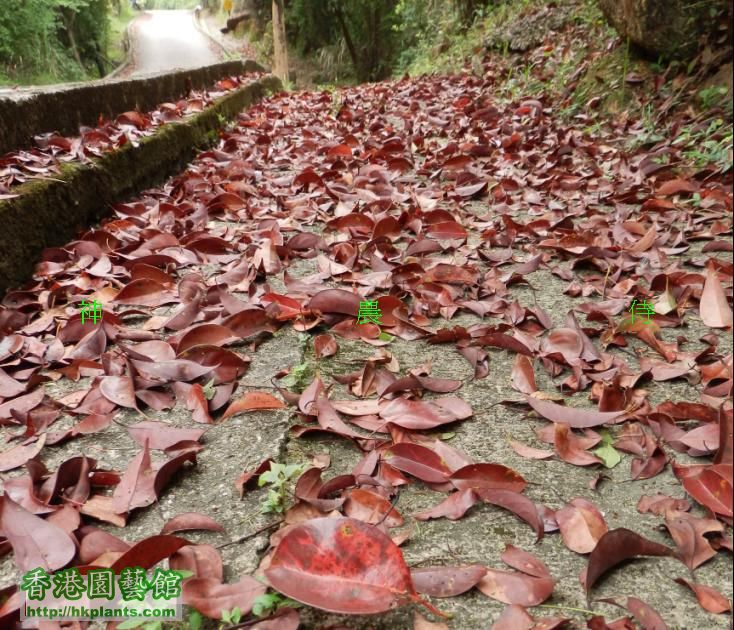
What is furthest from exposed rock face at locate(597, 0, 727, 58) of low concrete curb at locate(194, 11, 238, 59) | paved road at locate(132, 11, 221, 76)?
low concrete curb at locate(194, 11, 238, 59)

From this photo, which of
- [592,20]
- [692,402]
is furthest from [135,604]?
[592,20]

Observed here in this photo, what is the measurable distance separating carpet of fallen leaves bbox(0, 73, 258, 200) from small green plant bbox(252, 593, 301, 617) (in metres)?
1.78

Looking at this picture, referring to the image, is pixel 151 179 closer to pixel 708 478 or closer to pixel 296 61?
pixel 708 478

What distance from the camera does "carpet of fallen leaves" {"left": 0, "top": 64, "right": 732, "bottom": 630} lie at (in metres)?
0.91

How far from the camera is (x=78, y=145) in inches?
106

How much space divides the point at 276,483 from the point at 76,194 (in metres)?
1.92

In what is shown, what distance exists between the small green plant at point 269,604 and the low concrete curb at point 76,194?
1585 mm

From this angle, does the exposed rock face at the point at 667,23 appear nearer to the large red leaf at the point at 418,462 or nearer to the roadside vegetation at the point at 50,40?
the large red leaf at the point at 418,462

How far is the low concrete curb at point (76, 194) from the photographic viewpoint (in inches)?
77.4

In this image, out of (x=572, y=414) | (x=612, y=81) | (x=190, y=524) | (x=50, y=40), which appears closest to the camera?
(x=190, y=524)

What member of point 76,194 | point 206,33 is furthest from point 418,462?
point 206,33

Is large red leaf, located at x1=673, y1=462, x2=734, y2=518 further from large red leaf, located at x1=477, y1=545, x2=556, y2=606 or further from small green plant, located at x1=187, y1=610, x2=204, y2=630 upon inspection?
small green plant, located at x1=187, y1=610, x2=204, y2=630
